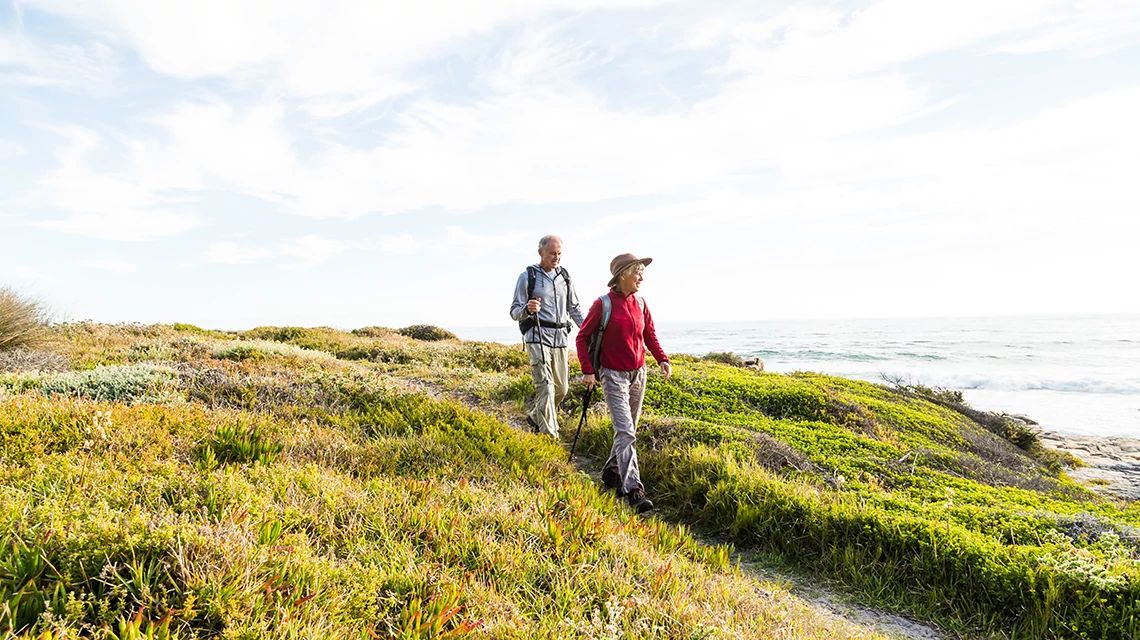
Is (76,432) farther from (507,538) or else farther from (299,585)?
(507,538)

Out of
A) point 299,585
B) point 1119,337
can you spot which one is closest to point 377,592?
point 299,585

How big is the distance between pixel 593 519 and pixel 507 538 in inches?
30.2

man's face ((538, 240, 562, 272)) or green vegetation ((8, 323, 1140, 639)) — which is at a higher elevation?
man's face ((538, 240, 562, 272))

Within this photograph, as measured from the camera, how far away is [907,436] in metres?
11.2

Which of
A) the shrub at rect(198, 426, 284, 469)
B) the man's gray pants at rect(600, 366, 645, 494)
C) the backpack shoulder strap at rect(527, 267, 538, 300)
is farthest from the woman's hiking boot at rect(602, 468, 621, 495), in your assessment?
the shrub at rect(198, 426, 284, 469)

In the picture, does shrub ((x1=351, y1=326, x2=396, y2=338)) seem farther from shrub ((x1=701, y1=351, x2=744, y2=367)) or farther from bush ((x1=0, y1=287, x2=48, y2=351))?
shrub ((x1=701, y1=351, x2=744, y2=367))

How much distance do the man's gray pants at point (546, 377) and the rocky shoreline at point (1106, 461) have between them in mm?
10959

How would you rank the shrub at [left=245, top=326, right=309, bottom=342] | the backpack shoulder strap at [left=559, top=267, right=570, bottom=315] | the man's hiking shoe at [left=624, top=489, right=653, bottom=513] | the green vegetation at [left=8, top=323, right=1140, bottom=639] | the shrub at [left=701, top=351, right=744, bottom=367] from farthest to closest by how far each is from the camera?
the shrub at [left=701, top=351, right=744, bottom=367] → the shrub at [left=245, top=326, right=309, bottom=342] → the backpack shoulder strap at [left=559, top=267, right=570, bottom=315] → the man's hiking shoe at [left=624, top=489, right=653, bottom=513] → the green vegetation at [left=8, top=323, right=1140, bottom=639]

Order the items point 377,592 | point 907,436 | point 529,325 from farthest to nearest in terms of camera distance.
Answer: point 907,436 → point 529,325 → point 377,592

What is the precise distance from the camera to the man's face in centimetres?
805

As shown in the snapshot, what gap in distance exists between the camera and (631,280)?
268 inches

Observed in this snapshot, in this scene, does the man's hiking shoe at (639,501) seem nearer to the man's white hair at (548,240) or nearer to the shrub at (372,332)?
the man's white hair at (548,240)

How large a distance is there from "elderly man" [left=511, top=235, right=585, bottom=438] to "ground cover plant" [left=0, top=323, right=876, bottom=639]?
46.7 inches

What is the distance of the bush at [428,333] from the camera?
28.2m
